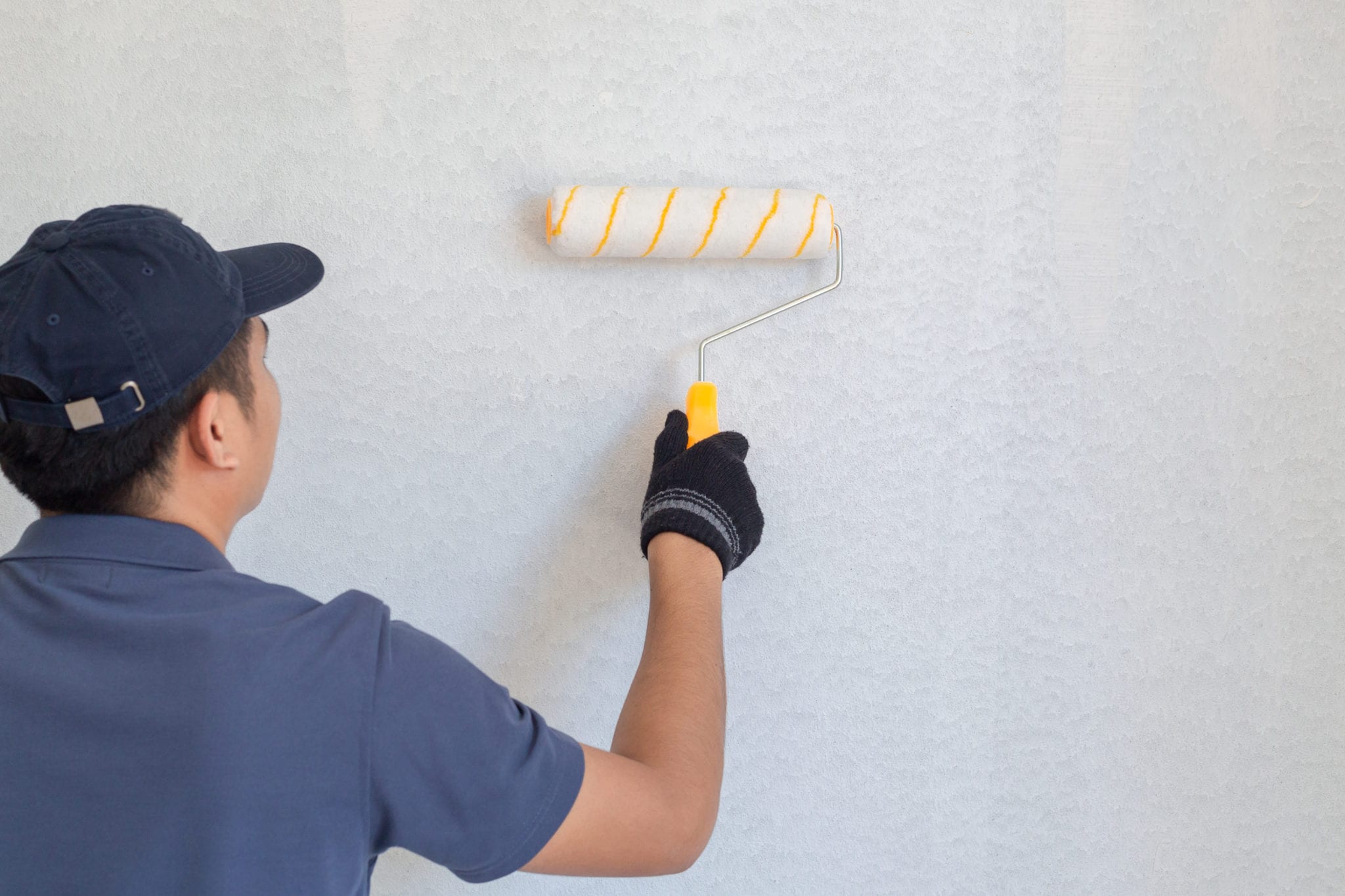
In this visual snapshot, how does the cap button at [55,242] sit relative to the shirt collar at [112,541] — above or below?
above

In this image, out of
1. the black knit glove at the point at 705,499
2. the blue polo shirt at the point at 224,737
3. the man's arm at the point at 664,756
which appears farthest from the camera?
the black knit glove at the point at 705,499

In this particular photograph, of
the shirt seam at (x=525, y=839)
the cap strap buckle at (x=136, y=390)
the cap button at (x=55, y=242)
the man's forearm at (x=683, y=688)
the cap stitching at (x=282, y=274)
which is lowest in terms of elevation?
the shirt seam at (x=525, y=839)

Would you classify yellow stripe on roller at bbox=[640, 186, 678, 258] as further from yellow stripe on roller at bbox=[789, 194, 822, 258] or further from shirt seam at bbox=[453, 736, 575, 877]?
shirt seam at bbox=[453, 736, 575, 877]

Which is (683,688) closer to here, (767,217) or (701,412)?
(701,412)

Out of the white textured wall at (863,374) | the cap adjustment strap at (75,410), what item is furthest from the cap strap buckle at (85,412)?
the white textured wall at (863,374)

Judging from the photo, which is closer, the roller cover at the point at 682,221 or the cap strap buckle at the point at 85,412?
the cap strap buckle at the point at 85,412

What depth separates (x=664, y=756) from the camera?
0.70 meters

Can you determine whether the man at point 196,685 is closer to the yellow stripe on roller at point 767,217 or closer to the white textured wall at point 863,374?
the white textured wall at point 863,374

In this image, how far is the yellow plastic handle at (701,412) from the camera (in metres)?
0.91

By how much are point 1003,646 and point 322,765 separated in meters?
0.73

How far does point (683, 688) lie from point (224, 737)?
338 mm

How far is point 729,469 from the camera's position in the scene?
88cm

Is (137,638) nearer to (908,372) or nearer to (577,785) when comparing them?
(577,785)

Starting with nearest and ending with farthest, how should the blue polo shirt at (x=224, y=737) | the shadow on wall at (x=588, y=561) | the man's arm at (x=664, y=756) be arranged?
the blue polo shirt at (x=224, y=737) → the man's arm at (x=664, y=756) → the shadow on wall at (x=588, y=561)
